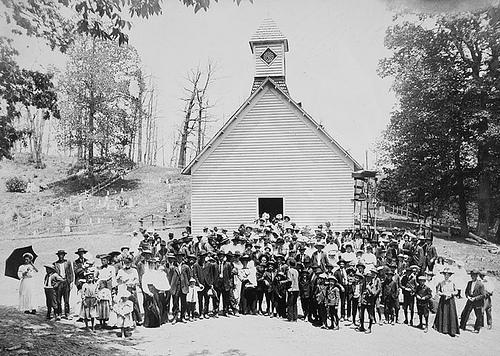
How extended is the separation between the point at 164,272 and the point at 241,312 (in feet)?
4.89

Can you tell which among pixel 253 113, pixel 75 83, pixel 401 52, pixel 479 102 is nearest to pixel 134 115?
pixel 75 83

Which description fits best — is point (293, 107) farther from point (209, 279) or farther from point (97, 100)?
point (209, 279)

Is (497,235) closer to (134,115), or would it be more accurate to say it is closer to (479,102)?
(479,102)

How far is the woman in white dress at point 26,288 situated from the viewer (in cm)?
617

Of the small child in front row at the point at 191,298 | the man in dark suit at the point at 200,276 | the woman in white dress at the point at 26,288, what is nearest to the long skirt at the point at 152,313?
the small child in front row at the point at 191,298

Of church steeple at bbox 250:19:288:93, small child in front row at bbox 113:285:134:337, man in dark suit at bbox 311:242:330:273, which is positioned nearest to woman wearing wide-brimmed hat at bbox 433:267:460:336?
man in dark suit at bbox 311:242:330:273

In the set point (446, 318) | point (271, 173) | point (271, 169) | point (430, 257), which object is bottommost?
point (446, 318)

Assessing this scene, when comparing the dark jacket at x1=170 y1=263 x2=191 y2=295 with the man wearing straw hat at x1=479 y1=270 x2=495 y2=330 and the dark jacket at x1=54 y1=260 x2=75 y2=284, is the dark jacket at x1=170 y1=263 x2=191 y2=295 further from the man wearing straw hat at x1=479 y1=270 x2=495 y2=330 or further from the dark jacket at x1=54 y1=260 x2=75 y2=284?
the man wearing straw hat at x1=479 y1=270 x2=495 y2=330

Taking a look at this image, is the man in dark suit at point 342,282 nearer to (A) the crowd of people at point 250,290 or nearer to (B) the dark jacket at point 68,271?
(A) the crowd of people at point 250,290

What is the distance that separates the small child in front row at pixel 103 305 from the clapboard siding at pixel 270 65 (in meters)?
8.40

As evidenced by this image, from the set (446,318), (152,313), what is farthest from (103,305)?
(446,318)

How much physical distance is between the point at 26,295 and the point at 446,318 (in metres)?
6.28

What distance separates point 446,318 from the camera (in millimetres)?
6398

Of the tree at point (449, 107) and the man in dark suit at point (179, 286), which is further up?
the tree at point (449, 107)
